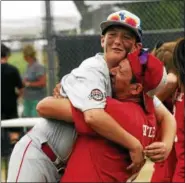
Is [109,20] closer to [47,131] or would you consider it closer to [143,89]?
[143,89]

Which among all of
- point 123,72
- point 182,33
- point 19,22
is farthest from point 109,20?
point 19,22

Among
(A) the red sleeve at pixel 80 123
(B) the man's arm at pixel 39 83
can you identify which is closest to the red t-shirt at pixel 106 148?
(A) the red sleeve at pixel 80 123

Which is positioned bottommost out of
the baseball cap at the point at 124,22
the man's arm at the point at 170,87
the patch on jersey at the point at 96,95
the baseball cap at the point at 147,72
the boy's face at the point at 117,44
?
the man's arm at the point at 170,87

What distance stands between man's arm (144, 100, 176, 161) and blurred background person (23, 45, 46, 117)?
20.6ft

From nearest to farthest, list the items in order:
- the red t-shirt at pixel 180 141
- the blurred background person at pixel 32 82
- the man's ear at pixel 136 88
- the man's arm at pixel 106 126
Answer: the man's arm at pixel 106 126 < the man's ear at pixel 136 88 < the red t-shirt at pixel 180 141 < the blurred background person at pixel 32 82

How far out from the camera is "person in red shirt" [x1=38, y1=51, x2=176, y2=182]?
2910 mm

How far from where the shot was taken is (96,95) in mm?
2861

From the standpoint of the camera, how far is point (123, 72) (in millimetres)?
2900

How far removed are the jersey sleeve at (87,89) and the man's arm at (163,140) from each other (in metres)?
0.32

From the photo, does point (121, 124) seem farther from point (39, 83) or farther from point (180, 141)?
point (39, 83)

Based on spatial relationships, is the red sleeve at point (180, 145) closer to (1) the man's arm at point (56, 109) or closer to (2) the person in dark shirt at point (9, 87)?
(1) the man's arm at point (56, 109)

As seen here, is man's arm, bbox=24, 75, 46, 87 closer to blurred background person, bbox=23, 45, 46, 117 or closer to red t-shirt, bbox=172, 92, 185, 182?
blurred background person, bbox=23, 45, 46, 117

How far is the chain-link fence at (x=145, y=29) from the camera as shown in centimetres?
814

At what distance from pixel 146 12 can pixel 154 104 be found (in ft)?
17.8
